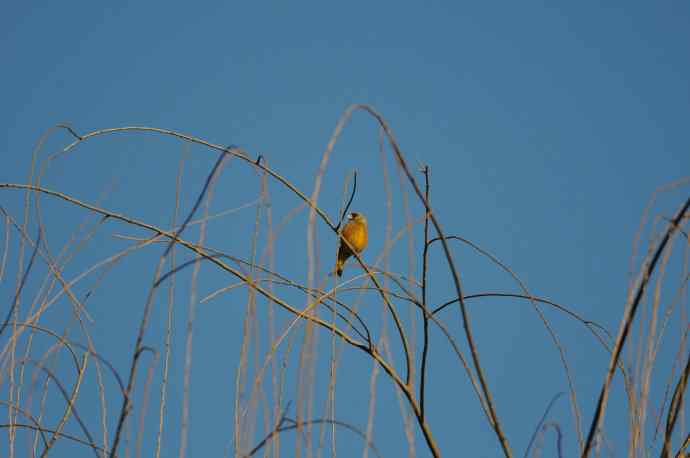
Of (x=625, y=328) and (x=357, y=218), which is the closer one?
(x=625, y=328)

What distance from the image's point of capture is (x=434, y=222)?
1412mm

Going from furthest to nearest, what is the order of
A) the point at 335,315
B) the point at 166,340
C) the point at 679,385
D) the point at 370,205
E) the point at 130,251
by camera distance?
the point at 370,205
the point at 166,340
the point at 335,315
the point at 130,251
the point at 679,385

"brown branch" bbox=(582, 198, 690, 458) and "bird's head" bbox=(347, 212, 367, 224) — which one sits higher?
"bird's head" bbox=(347, 212, 367, 224)

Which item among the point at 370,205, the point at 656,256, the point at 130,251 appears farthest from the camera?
the point at 370,205

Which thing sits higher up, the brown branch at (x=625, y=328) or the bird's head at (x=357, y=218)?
the bird's head at (x=357, y=218)

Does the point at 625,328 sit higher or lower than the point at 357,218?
lower

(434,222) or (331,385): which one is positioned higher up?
(434,222)

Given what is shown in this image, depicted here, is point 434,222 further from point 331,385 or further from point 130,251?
point 130,251

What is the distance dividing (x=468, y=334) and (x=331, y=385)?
379mm

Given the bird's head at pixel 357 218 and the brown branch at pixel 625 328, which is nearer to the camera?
the brown branch at pixel 625 328

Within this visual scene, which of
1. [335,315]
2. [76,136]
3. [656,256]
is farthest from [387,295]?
[76,136]

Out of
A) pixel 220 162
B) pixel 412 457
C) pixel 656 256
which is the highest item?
pixel 220 162

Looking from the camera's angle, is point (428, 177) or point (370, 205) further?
point (370, 205)

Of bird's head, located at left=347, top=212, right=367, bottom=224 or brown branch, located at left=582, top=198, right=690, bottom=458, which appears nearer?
brown branch, located at left=582, top=198, right=690, bottom=458
